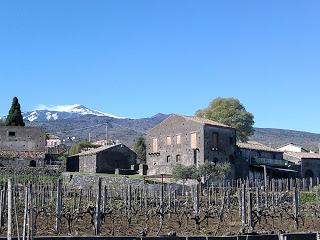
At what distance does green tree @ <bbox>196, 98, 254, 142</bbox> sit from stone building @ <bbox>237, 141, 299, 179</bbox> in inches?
354

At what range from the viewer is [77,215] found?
106 feet

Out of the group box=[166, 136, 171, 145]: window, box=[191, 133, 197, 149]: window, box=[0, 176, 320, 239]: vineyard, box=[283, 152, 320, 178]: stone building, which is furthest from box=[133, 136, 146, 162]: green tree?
box=[0, 176, 320, 239]: vineyard

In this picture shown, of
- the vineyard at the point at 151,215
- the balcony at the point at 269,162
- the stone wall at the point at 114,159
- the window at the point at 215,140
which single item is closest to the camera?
the vineyard at the point at 151,215

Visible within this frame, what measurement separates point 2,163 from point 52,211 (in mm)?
33994

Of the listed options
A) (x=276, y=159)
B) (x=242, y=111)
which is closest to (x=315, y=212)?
(x=276, y=159)

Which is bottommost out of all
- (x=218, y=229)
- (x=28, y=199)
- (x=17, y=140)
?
(x=218, y=229)

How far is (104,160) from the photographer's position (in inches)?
2805

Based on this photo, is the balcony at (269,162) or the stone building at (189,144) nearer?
the stone building at (189,144)

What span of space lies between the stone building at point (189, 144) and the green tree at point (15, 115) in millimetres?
19261

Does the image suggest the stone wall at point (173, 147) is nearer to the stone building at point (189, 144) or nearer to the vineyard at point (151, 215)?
the stone building at point (189, 144)

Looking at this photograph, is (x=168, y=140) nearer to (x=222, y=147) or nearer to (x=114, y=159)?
(x=114, y=159)

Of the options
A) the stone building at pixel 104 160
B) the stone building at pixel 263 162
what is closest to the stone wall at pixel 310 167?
the stone building at pixel 263 162

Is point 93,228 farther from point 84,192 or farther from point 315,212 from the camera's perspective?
point 84,192

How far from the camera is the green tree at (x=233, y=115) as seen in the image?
284 feet
